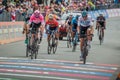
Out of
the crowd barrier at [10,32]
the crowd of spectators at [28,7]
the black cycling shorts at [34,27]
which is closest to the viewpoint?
the black cycling shorts at [34,27]

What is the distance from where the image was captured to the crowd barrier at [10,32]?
90.2 ft

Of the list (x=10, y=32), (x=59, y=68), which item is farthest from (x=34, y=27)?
(x=10, y=32)

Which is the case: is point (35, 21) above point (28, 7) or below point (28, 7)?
above

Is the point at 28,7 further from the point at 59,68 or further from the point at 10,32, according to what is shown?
the point at 59,68

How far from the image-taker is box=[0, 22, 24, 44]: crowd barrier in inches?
1082

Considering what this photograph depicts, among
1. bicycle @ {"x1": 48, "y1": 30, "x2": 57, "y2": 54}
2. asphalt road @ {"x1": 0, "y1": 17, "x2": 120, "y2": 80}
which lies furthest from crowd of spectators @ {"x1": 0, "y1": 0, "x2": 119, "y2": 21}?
asphalt road @ {"x1": 0, "y1": 17, "x2": 120, "y2": 80}

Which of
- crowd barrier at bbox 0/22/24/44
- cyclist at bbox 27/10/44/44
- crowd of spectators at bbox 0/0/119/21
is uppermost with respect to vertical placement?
cyclist at bbox 27/10/44/44

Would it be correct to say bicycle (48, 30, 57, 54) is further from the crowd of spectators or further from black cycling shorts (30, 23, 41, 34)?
black cycling shorts (30, 23, 41, 34)

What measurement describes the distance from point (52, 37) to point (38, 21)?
9.39 feet

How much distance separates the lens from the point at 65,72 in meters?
15.3

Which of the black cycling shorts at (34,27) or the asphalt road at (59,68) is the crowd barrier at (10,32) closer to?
the asphalt road at (59,68)

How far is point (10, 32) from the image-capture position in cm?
2877

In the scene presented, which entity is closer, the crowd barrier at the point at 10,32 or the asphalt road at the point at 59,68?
the asphalt road at the point at 59,68

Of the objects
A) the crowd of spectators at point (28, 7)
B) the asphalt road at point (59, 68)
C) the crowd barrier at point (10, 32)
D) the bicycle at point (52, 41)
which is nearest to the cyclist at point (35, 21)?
the asphalt road at point (59, 68)
